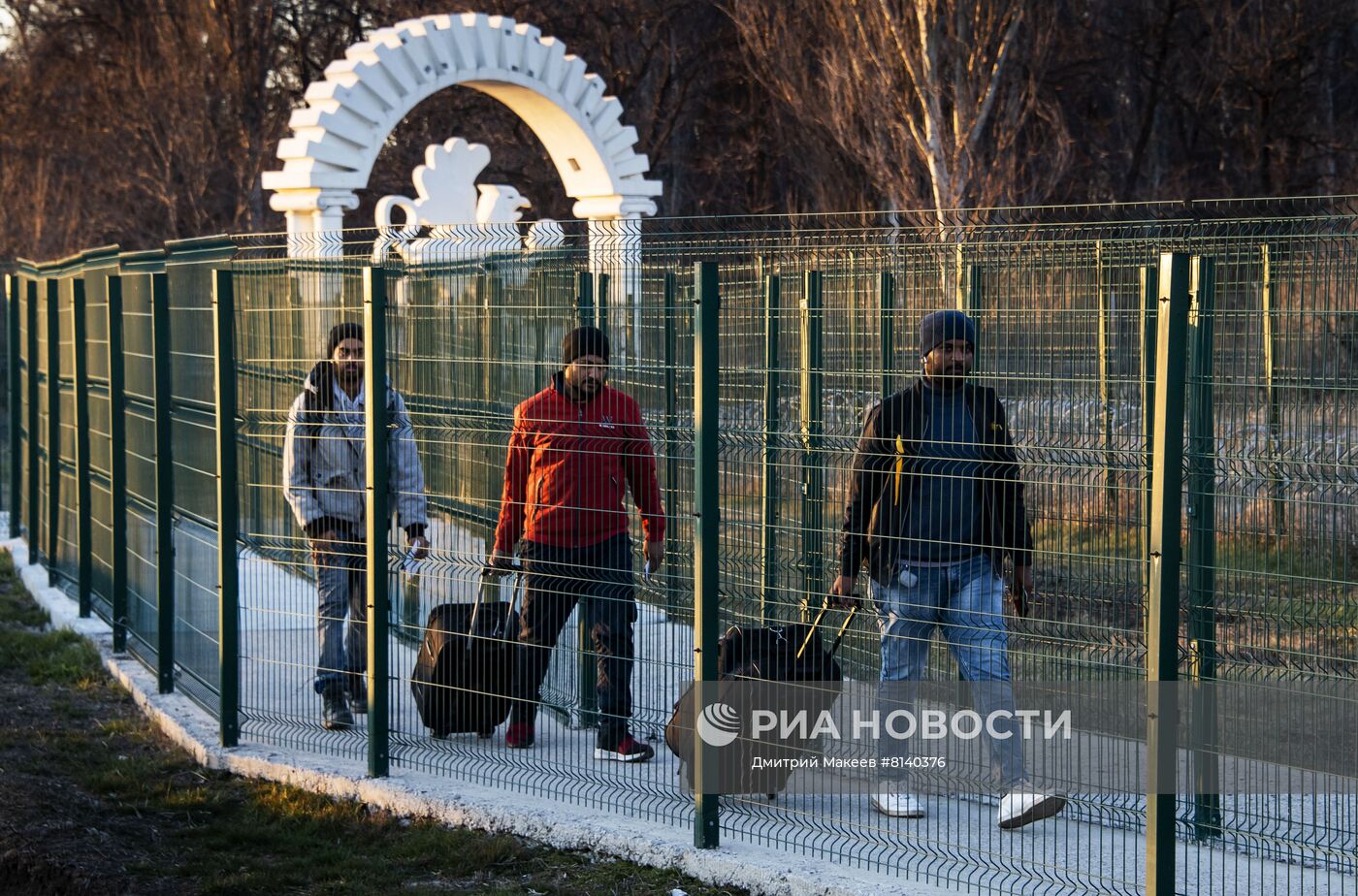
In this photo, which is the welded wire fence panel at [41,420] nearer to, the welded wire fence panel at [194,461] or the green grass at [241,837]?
the welded wire fence panel at [194,461]

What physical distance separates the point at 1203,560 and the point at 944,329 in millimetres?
1239

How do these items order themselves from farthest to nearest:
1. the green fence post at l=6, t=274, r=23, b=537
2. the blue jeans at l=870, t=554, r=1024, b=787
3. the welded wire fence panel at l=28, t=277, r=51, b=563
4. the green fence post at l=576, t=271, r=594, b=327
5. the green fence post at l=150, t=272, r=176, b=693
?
the green fence post at l=6, t=274, r=23, b=537
the welded wire fence panel at l=28, t=277, r=51, b=563
the green fence post at l=150, t=272, r=176, b=693
the green fence post at l=576, t=271, r=594, b=327
the blue jeans at l=870, t=554, r=1024, b=787

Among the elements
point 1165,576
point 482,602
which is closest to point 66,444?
point 482,602

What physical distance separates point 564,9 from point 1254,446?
29.5 m

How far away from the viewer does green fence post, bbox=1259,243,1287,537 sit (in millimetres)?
5484

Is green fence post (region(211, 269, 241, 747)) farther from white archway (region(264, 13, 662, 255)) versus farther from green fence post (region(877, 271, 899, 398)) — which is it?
white archway (region(264, 13, 662, 255))

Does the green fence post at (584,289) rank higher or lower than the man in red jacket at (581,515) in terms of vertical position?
higher

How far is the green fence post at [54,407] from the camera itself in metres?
12.1

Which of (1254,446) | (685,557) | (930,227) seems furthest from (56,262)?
(1254,446)

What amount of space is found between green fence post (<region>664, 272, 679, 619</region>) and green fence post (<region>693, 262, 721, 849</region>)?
19.2 inches

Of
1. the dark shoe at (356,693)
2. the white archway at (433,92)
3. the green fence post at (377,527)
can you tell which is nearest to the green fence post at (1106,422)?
the green fence post at (377,527)

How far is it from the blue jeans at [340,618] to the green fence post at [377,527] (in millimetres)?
561

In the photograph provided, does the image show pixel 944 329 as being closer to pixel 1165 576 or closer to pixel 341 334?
pixel 1165 576

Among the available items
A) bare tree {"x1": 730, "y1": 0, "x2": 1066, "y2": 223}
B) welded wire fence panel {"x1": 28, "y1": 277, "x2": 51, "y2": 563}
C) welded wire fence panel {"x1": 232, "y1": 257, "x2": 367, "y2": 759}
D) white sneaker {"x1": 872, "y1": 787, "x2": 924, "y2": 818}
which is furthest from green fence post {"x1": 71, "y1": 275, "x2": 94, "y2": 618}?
bare tree {"x1": 730, "y1": 0, "x2": 1066, "y2": 223}
